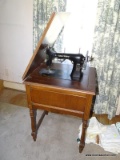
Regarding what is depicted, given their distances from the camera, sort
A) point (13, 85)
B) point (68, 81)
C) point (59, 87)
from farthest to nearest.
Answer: point (13, 85) → point (68, 81) → point (59, 87)

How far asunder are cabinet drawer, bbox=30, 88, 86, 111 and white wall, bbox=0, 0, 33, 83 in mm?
1124

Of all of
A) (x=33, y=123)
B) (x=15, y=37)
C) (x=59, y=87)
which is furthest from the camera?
(x=15, y=37)

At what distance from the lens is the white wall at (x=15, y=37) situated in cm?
207

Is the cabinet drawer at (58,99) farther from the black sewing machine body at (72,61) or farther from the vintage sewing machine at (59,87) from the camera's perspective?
the black sewing machine body at (72,61)

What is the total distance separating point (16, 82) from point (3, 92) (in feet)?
0.95

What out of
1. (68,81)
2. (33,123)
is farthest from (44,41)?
(33,123)

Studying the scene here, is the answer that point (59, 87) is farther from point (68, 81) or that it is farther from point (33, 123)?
point (33, 123)

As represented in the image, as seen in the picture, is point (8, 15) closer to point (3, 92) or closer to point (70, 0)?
point (70, 0)

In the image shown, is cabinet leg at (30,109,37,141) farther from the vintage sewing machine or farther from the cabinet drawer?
the cabinet drawer

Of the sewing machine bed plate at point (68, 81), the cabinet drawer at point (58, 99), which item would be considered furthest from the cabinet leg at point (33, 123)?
the sewing machine bed plate at point (68, 81)

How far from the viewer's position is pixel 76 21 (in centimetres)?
188

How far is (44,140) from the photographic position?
5.55 ft

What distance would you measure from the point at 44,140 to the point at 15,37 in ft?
5.16

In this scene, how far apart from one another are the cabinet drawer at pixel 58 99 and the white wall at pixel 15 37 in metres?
1.12
